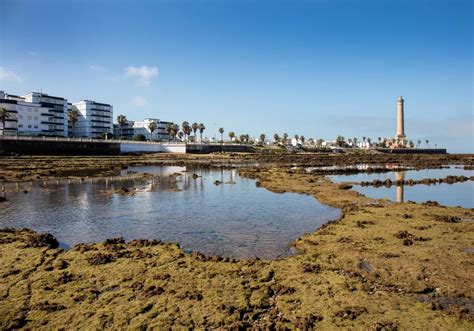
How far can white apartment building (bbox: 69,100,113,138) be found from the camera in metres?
176

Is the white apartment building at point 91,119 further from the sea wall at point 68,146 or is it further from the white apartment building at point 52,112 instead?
the sea wall at point 68,146

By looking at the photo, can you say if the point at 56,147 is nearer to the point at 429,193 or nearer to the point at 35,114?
the point at 35,114

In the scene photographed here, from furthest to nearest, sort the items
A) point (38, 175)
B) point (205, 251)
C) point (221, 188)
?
1. point (38, 175)
2. point (221, 188)
3. point (205, 251)

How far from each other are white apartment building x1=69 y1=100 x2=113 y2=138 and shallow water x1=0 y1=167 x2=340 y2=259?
480 feet

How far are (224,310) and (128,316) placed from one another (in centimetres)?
276

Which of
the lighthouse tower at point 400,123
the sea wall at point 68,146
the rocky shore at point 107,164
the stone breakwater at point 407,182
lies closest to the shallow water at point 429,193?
the stone breakwater at point 407,182

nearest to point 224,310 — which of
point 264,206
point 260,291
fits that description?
point 260,291

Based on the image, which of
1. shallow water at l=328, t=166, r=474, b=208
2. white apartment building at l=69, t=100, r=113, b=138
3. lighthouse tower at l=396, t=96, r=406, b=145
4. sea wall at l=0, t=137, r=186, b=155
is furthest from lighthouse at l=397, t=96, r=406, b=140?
white apartment building at l=69, t=100, r=113, b=138

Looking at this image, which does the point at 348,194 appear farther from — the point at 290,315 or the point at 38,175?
the point at 38,175

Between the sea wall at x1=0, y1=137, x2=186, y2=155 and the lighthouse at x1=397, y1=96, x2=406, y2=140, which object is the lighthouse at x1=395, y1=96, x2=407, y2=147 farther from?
the sea wall at x1=0, y1=137, x2=186, y2=155

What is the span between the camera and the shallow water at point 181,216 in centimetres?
1877

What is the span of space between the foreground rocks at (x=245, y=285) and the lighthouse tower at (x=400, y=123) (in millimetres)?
172205

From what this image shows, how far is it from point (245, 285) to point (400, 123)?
618ft

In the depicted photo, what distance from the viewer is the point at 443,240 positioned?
1772cm
